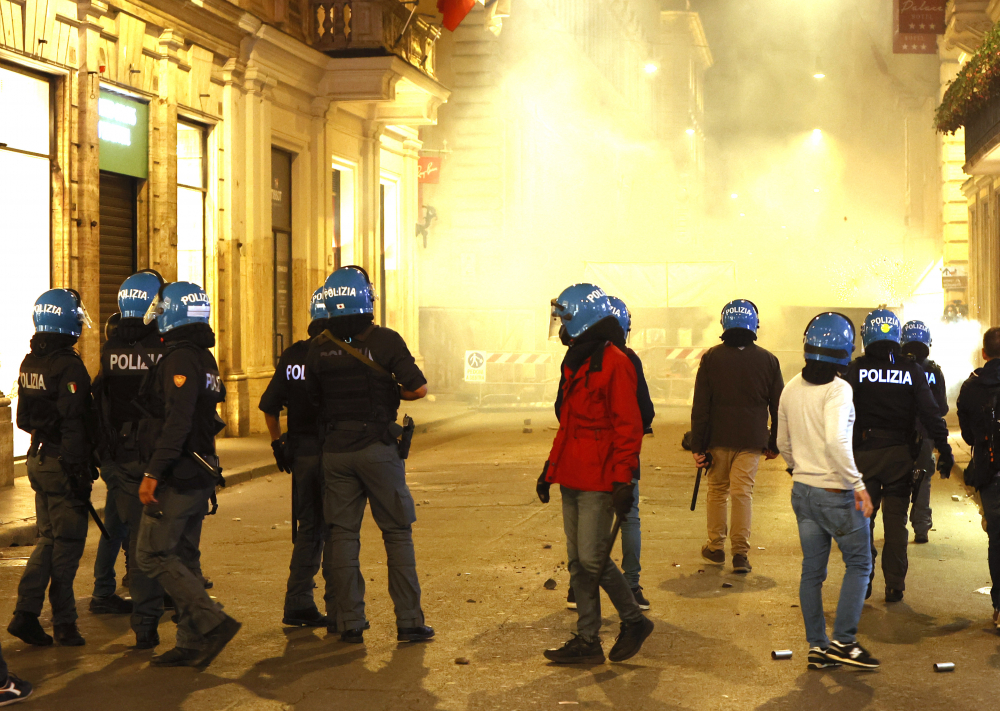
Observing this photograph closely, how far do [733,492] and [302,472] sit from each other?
10.0 ft

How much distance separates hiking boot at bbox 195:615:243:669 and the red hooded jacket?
5.35 feet

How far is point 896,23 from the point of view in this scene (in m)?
27.3

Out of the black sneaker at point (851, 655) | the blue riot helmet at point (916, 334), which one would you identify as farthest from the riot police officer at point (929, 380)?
the black sneaker at point (851, 655)

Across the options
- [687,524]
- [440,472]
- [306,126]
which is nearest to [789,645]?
[687,524]

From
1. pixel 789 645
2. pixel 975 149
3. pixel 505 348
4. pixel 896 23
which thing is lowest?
pixel 789 645

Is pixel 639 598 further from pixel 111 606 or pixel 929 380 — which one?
pixel 929 380

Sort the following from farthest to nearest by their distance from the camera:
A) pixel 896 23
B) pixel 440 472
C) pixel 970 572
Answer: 1. pixel 896 23
2. pixel 440 472
3. pixel 970 572

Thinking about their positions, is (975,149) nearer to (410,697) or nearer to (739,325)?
(739,325)

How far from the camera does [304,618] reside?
6.30 m

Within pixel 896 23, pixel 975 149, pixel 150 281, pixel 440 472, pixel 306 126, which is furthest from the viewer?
pixel 896 23

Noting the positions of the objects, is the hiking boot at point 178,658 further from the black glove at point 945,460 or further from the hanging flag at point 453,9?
the hanging flag at point 453,9

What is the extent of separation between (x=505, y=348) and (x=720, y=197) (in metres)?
59.1

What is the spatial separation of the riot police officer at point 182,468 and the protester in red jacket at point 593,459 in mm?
1611

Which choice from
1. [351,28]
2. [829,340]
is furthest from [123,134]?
[829,340]
